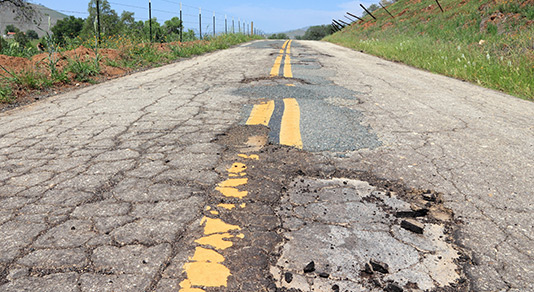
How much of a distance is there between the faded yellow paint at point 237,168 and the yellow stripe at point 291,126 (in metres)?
0.52

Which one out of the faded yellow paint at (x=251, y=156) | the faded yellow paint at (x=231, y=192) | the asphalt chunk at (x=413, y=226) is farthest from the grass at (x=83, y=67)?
the asphalt chunk at (x=413, y=226)

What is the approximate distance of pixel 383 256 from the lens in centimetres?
148

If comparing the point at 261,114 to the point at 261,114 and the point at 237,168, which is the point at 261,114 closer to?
the point at 261,114

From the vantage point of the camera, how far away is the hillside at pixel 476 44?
6.00 meters

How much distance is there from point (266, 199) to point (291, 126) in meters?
1.42

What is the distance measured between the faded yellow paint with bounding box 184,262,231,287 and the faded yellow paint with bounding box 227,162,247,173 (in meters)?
0.94

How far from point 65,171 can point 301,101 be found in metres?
2.63

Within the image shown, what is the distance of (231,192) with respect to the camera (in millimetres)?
2002

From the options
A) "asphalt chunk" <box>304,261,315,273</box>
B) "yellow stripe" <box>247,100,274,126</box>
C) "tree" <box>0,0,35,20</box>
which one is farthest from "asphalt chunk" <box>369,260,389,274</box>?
"tree" <box>0,0,35,20</box>

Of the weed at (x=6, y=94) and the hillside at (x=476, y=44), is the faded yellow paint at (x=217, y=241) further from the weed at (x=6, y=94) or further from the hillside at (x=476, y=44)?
the hillside at (x=476, y=44)

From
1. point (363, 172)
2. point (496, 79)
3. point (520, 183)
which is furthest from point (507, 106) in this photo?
point (363, 172)

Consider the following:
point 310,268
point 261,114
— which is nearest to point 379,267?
point 310,268

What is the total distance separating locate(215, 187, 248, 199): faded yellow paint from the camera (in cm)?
197

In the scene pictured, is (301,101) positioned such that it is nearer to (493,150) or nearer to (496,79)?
(493,150)
